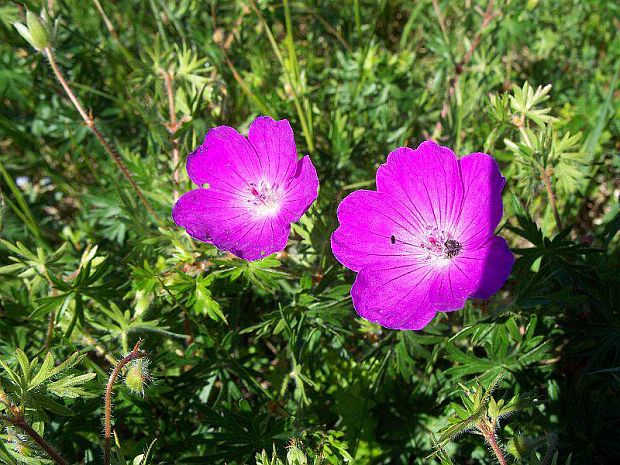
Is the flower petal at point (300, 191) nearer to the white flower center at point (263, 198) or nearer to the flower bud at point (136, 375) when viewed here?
the white flower center at point (263, 198)

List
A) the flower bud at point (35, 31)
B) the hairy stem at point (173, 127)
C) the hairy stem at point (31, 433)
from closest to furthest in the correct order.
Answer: the hairy stem at point (31, 433)
the flower bud at point (35, 31)
the hairy stem at point (173, 127)

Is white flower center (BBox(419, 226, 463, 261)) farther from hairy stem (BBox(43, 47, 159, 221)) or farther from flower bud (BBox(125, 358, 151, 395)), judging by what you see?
hairy stem (BBox(43, 47, 159, 221))

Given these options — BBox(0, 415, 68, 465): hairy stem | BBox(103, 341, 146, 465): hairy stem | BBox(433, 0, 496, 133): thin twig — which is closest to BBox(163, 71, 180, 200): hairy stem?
BBox(103, 341, 146, 465): hairy stem

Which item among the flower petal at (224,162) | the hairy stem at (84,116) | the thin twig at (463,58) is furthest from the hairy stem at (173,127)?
the thin twig at (463,58)

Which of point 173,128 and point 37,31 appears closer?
point 37,31

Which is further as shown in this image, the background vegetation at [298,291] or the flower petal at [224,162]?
the flower petal at [224,162]

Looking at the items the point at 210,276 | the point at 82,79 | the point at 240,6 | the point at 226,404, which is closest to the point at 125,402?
the point at 226,404

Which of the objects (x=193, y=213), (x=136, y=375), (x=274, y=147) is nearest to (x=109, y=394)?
(x=136, y=375)

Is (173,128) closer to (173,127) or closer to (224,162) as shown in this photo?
(173,127)
